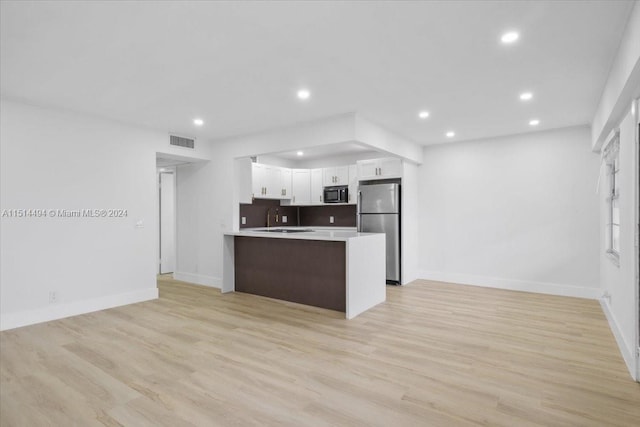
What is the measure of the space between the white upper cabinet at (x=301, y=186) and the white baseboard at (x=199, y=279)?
2451 millimetres

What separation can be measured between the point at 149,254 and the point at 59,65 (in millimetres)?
3008

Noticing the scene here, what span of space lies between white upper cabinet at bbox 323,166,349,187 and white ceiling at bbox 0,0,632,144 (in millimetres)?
2669

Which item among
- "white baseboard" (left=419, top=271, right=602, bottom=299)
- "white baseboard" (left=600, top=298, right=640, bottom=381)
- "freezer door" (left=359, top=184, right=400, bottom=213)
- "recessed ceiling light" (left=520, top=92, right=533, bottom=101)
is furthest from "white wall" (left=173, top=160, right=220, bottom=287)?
"white baseboard" (left=600, top=298, right=640, bottom=381)

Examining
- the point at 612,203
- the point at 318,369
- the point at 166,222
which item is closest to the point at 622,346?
the point at 612,203

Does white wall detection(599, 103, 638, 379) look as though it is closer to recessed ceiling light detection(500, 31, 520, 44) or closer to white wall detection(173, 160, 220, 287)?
recessed ceiling light detection(500, 31, 520, 44)

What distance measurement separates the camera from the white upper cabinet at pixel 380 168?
6.33 m

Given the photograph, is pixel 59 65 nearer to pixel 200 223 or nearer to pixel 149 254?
pixel 149 254

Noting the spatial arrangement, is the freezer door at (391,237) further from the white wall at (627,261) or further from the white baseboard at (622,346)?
the white wall at (627,261)

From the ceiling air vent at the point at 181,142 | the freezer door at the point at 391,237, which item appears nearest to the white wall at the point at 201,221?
the ceiling air vent at the point at 181,142

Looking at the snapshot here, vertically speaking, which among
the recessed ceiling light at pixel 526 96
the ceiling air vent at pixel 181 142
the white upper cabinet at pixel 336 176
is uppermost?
the recessed ceiling light at pixel 526 96

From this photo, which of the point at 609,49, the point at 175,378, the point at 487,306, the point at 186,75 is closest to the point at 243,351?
the point at 175,378

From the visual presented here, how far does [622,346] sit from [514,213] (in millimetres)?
2980

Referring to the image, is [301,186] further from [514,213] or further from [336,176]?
[514,213]

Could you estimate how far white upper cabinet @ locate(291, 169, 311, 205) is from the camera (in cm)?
761
